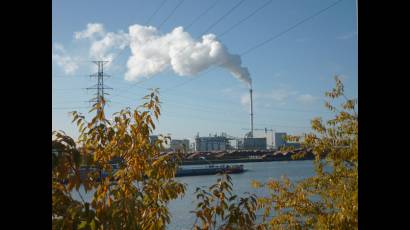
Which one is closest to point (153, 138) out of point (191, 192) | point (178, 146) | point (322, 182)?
point (178, 146)

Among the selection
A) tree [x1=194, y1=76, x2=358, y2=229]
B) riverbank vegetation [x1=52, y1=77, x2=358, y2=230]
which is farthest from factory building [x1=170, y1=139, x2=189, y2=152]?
tree [x1=194, y1=76, x2=358, y2=229]

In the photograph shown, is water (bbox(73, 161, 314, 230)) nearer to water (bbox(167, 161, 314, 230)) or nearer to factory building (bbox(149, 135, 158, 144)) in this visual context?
water (bbox(167, 161, 314, 230))

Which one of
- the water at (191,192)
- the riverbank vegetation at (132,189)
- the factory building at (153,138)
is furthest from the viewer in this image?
the water at (191,192)

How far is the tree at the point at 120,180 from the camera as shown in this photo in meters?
0.97

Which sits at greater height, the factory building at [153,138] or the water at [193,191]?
the factory building at [153,138]

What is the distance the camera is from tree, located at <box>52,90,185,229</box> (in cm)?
97

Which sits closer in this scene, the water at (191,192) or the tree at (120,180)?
the tree at (120,180)

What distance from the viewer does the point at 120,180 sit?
1.36 meters

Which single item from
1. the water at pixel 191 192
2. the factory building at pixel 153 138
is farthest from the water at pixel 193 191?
the factory building at pixel 153 138

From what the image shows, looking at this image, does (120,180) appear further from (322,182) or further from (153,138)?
(322,182)

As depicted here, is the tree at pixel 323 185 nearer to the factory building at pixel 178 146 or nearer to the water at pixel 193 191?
the water at pixel 193 191
